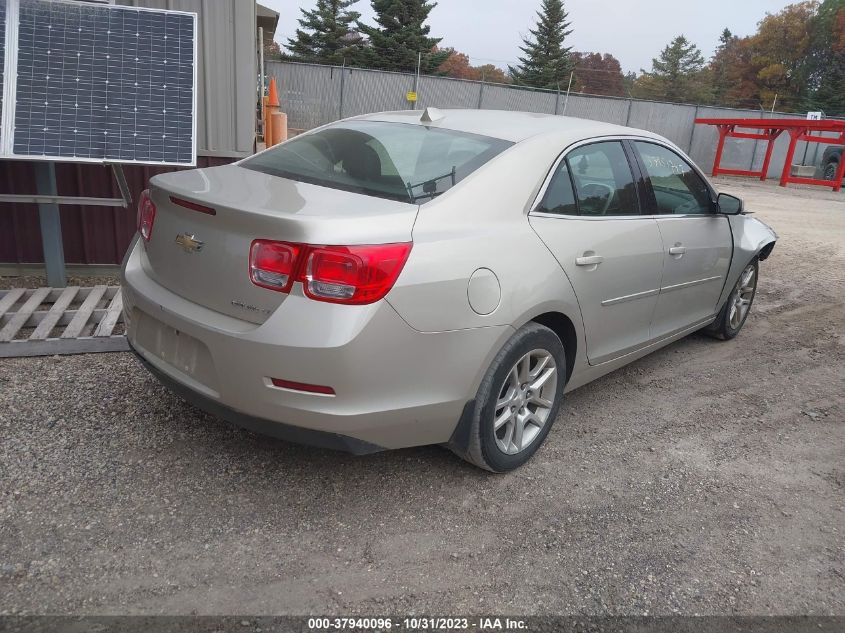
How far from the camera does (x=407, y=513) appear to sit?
2.73 m

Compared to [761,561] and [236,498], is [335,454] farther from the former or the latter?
[761,561]

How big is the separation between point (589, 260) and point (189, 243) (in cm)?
184

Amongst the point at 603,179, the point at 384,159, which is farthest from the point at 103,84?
the point at 603,179

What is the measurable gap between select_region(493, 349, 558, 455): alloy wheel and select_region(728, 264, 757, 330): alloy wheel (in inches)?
99.9

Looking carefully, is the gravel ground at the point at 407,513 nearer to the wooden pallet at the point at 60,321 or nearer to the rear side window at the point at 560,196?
the wooden pallet at the point at 60,321

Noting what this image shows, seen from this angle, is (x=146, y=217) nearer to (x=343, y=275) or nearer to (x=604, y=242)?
(x=343, y=275)

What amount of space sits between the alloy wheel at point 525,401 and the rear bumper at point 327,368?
29 cm

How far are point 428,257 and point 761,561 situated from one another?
179 centimetres

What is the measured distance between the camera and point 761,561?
2.58 m

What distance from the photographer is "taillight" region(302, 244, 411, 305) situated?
2289mm

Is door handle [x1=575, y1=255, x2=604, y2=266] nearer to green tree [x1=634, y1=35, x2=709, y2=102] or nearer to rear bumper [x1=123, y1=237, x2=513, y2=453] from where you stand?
rear bumper [x1=123, y1=237, x2=513, y2=453]

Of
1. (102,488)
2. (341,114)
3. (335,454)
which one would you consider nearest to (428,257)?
(335,454)

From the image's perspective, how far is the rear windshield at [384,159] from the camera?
278cm

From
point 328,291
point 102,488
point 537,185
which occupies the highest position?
point 537,185
